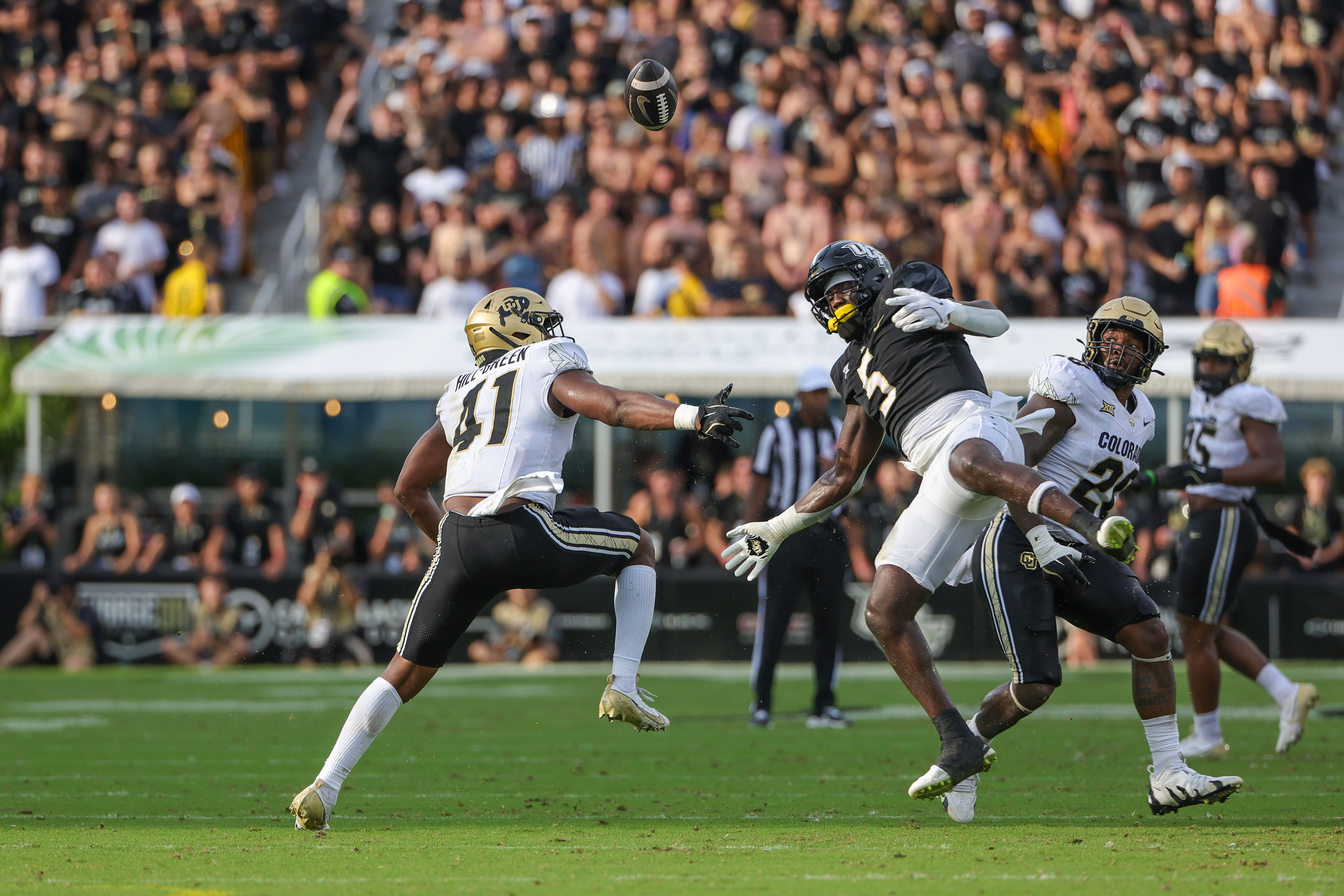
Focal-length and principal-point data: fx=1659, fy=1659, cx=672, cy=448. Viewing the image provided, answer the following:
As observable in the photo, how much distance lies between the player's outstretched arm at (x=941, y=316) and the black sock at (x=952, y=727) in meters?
1.36

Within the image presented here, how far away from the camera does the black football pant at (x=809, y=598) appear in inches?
382

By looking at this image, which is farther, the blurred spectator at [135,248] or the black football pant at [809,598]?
the blurred spectator at [135,248]

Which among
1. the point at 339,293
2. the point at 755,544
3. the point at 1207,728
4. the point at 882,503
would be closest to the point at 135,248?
the point at 339,293

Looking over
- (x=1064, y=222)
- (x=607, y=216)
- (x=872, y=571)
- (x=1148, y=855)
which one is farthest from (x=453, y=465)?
(x=1064, y=222)

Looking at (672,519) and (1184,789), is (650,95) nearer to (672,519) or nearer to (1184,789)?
(1184,789)

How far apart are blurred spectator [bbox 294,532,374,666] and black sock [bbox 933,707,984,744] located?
32.0 ft

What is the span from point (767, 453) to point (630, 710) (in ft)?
14.9

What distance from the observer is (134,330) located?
15969 mm

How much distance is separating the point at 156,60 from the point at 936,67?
9.00 m

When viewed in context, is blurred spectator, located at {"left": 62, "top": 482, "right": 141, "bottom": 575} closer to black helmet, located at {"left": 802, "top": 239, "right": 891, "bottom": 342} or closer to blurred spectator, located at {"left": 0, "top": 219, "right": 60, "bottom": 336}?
blurred spectator, located at {"left": 0, "top": 219, "right": 60, "bottom": 336}

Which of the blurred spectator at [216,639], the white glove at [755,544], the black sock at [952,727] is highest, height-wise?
the white glove at [755,544]

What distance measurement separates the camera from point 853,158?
16.8 meters

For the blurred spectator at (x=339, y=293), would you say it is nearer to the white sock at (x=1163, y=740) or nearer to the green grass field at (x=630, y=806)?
the green grass field at (x=630, y=806)

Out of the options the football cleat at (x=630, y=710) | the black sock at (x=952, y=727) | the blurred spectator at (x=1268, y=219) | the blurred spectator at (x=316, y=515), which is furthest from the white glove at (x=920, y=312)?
the blurred spectator at (x=1268, y=219)
